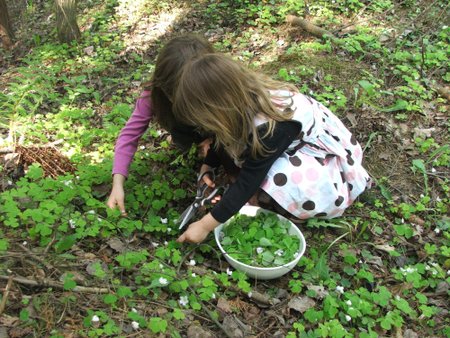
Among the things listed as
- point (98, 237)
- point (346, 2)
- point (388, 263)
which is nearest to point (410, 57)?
point (346, 2)

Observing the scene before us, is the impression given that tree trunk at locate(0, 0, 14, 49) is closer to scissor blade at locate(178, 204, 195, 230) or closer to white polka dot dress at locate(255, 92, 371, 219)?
scissor blade at locate(178, 204, 195, 230)

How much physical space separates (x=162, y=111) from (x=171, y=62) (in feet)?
1.40

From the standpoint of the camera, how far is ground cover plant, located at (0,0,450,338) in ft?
7.58

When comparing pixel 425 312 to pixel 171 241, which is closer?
pixel 425 312

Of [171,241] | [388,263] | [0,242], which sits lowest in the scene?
[388,263]

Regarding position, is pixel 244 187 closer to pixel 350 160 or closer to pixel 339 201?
pixel 339 201

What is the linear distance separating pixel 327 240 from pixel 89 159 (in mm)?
2033

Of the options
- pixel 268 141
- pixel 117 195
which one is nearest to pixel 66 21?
pixel 117 195

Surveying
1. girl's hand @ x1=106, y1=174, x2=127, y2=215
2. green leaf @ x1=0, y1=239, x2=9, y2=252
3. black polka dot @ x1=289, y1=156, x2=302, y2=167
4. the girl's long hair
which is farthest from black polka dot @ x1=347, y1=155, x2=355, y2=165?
green leaf @ x1=0, y1=239, x2=9, y2=252

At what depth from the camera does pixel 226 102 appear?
2.47 metres

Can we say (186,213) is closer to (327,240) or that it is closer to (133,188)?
(133,188)

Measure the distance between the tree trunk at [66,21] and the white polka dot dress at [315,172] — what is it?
350 cm

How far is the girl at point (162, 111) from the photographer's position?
8.69ft

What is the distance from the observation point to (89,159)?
348 cm
